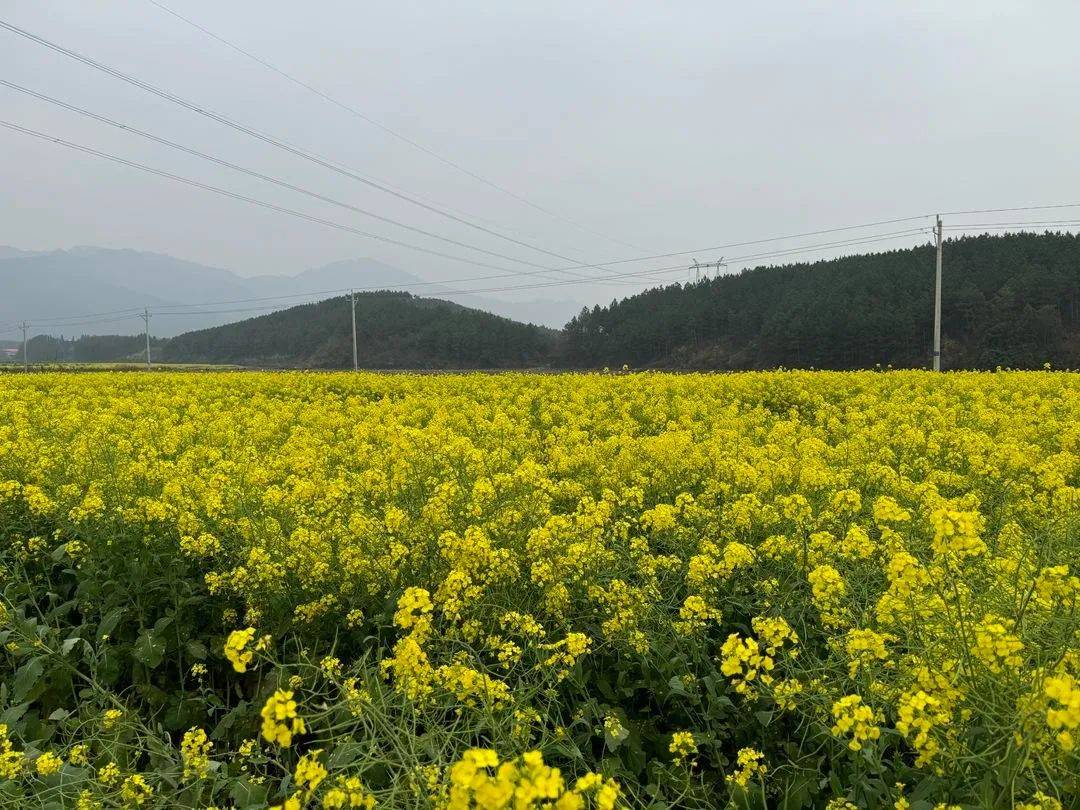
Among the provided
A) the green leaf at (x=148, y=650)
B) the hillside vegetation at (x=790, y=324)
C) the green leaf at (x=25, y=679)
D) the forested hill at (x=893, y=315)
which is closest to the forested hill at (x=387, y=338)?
the hillside vegetation at (x=790, y=324)

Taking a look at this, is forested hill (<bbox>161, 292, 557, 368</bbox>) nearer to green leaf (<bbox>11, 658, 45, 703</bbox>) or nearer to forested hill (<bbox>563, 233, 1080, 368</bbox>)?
forested hill (<bbox>563, 233, 1080, 368</bbox>)

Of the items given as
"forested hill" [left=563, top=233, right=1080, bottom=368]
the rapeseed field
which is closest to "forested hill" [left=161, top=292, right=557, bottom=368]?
"forested hill" [left=563, top=233, right=1080, bottom=368]

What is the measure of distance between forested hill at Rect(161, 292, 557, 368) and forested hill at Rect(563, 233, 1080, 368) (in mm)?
15027

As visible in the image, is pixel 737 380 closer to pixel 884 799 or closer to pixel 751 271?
pixel 884 799

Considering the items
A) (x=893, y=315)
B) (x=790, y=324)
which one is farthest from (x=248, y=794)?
(x=790, y=324)

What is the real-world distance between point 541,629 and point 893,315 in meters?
60.1

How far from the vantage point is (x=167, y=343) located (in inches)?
5290

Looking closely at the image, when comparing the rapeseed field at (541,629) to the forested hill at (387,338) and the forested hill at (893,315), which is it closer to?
the forested hill at (893,315)

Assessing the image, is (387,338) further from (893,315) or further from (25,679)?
(25,679)

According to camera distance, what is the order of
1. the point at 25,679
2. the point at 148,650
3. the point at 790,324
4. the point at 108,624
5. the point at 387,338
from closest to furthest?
the point at 25,679 → the point at 148,650 → the point at 108,624 → the point at 790,324 → the point at 387,338

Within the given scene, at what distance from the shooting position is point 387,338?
88062 mm

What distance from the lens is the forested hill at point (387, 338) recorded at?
267ft

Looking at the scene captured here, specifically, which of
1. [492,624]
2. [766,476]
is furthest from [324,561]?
[766,476]

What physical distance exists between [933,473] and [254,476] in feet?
18.5
